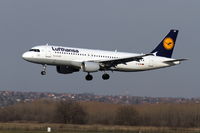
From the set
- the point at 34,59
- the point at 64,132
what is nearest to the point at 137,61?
the point at 34,59

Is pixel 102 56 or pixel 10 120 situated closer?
pixel 102 56

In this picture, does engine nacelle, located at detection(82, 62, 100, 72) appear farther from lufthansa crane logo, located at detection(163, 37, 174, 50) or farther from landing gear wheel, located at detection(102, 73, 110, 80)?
lufthansa crane logo, located at detection(163, 37, 174, 50)

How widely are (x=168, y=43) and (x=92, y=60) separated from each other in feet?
48.0

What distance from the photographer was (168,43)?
91.7m

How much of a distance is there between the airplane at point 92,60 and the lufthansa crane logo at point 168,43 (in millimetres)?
1480

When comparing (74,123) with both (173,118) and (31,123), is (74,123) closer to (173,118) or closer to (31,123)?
(31,123)

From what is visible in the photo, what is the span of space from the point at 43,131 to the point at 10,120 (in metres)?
20.1

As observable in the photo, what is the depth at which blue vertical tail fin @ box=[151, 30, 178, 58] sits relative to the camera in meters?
89.4

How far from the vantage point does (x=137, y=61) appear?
278ft

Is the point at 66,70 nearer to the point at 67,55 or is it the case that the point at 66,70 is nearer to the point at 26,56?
the point at 67,55

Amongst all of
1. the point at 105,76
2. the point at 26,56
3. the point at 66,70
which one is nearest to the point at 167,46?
the point at 105,76

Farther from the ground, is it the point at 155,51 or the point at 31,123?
the point at 155,51

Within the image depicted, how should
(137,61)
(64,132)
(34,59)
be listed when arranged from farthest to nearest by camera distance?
(137,61) < (34,59) < (64,132)

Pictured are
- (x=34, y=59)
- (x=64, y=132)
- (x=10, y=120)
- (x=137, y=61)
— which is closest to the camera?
(x=64, y=132)
